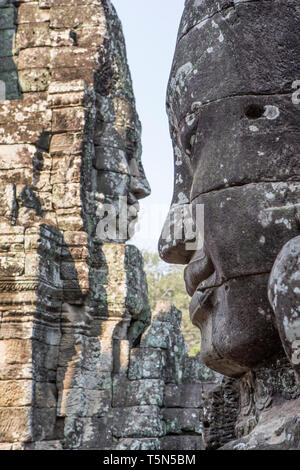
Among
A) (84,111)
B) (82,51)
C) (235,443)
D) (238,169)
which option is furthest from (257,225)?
(82,51)

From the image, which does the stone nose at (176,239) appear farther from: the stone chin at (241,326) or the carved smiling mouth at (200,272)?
the stone chin at (241,326)

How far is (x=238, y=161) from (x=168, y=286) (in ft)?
87.8

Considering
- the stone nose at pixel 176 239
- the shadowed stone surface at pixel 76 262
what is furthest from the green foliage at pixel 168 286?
the stone nose at pixel 176 239

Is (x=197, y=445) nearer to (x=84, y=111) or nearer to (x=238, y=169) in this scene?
(x=84, y=111)

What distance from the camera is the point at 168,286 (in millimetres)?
29016

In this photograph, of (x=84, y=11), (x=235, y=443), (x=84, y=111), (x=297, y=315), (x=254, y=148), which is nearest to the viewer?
(x=297, y=315)

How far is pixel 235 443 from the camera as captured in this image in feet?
7.15

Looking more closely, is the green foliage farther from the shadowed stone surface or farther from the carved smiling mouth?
the carved smiling mouth

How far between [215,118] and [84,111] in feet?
21.2

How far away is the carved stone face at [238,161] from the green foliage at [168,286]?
82.6 feet

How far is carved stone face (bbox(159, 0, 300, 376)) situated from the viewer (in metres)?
2.29

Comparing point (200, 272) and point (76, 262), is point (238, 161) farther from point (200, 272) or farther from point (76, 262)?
point (76, 262)

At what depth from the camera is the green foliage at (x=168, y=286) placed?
93.5 ft
